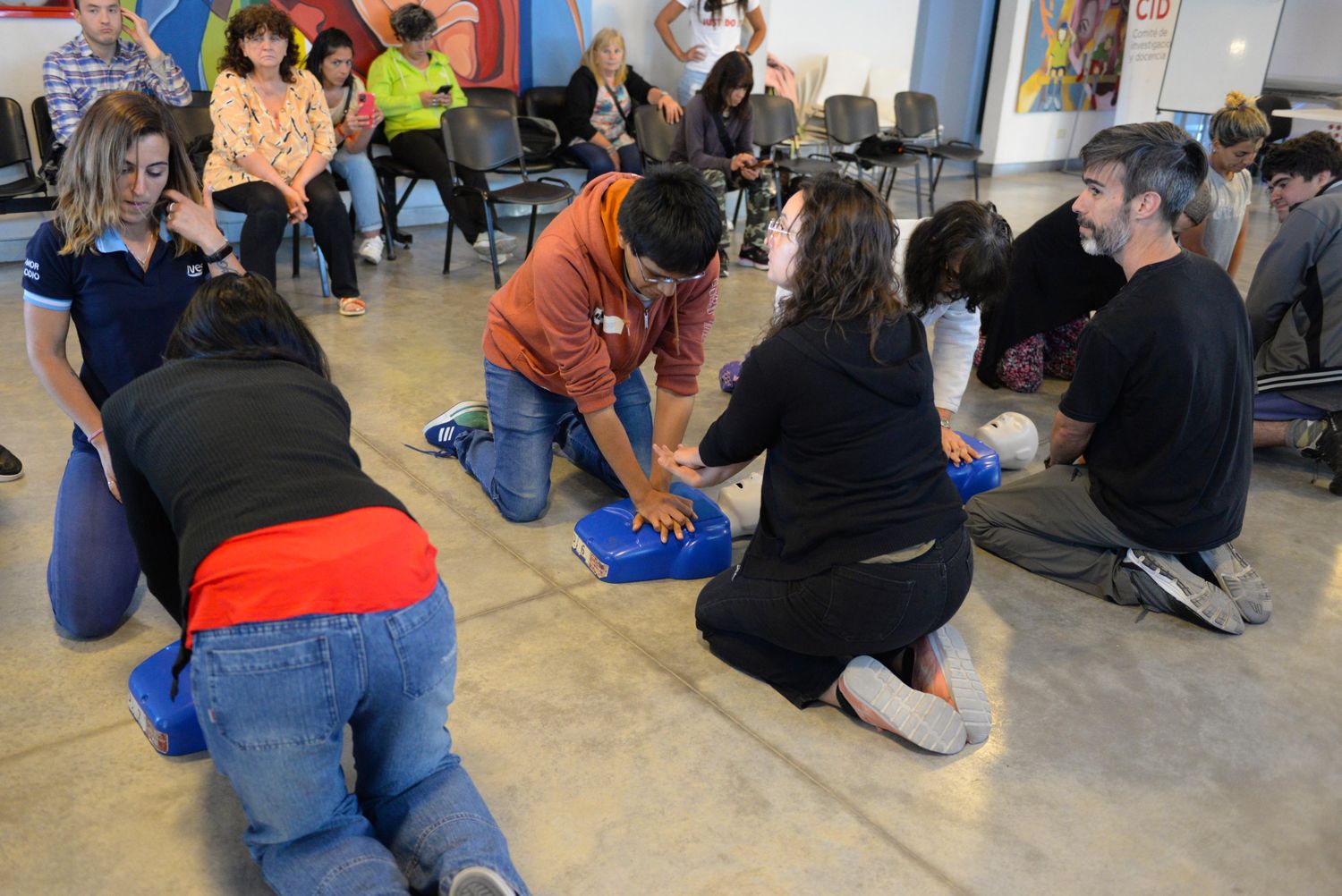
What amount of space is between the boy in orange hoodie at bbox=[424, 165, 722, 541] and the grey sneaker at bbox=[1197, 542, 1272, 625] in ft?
4.60

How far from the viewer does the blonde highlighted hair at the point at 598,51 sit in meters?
Result: 6.34

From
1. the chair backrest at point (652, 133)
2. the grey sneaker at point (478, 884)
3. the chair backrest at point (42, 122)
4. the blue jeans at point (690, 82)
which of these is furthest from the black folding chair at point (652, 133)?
the grey sneaker at point (478, 884)

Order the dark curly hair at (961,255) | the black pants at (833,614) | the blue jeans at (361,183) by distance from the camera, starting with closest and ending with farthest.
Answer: the black pants at (833,614), the dark curly hair at (961,255), the blue jeans at (361,183)

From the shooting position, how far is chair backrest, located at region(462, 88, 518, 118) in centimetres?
649

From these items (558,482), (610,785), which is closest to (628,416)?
(558,482)

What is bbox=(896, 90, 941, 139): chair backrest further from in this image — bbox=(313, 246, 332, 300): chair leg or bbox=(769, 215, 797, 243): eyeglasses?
bbox=(769, 215, 797, 243): eyeglasses

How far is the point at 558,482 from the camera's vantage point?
3432 mm

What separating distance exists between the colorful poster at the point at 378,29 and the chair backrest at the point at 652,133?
828 mm

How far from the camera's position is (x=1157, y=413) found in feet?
8.71

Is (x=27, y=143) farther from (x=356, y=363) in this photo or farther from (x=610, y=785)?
(x=610, y=785)

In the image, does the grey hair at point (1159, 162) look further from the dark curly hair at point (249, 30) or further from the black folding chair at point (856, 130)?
the black folding chair at point (856, 130)

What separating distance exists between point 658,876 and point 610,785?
255 mm

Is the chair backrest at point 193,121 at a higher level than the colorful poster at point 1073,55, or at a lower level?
lower

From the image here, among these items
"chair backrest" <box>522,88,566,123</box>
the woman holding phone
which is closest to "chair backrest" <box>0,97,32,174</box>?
the woman holding phone
